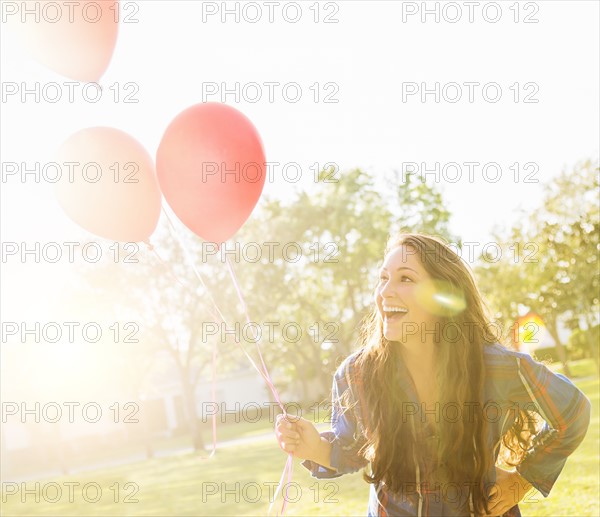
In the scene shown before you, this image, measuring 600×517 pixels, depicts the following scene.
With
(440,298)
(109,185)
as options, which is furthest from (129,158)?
(440,298)

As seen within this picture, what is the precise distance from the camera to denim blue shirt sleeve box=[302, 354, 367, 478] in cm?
261

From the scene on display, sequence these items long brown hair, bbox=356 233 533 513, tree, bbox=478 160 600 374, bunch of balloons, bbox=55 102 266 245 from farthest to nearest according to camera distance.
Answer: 1. tree, bbox=478 160 600 374
2. bunch of balloons, bbox=55 102 266 245
3. long brown hair, bbox=356 233 533 513

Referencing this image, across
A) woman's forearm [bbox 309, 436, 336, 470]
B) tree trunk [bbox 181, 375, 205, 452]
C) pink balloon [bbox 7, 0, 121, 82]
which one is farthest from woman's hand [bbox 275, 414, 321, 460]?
tree trunk [bbox 181, 375, 205, 452]

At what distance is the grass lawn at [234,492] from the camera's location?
7512mm

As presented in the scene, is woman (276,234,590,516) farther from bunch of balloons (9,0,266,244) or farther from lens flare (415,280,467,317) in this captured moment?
bunch of balloons (9,0,266,244)

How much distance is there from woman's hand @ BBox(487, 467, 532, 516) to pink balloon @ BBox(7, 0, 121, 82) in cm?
291

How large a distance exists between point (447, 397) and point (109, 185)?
2247 mm

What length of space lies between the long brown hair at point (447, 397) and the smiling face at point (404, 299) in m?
0.05

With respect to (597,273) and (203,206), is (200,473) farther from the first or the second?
(597,273)

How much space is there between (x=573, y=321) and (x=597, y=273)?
11.1m

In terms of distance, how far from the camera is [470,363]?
2.47 m

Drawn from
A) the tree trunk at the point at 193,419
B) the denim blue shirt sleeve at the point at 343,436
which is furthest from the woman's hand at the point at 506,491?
the tree trunk at the point at 193,419

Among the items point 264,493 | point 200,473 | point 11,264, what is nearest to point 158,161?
point 264,493

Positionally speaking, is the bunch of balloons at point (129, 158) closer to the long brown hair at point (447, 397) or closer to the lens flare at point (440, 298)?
the long brown hair at point (447, 397)
